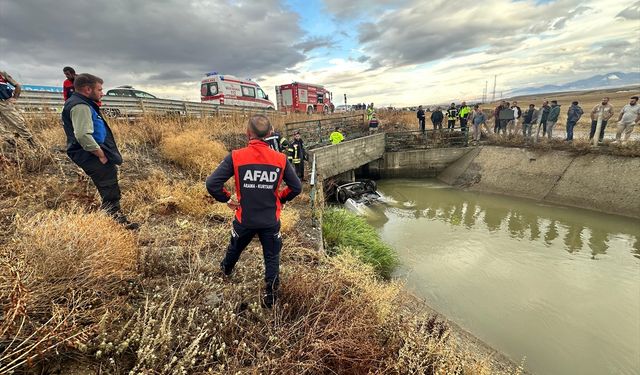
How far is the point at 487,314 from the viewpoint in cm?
520

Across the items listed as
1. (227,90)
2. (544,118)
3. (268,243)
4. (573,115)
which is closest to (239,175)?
(268,243)

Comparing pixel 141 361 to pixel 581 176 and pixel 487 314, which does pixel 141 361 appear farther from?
pixel 581 176

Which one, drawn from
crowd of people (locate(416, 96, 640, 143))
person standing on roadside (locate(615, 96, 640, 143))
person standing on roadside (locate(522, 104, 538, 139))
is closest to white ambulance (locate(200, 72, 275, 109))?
crowd of people (locate(416, 96, 640, 143))

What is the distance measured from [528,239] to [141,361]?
9.64 m

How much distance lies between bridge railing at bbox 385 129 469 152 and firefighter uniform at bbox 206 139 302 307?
577 inches

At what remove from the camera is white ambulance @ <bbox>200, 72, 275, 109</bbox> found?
57.3 feet

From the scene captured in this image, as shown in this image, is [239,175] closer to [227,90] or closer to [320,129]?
[320,129]

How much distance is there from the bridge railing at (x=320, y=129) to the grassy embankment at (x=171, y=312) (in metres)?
8.90

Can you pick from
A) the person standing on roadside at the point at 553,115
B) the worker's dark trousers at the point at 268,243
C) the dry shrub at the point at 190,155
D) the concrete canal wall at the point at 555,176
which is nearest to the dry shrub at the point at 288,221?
the worker's dark trousers at the point at 268,243

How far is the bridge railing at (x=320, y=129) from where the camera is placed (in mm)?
13702

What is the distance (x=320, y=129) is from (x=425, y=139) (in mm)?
6229

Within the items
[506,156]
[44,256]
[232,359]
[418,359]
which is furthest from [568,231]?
[44,256]

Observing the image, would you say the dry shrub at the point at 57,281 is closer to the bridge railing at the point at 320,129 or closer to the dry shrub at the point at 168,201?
the dry shrub at the point at 168,201

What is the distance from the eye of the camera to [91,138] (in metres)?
3.18
